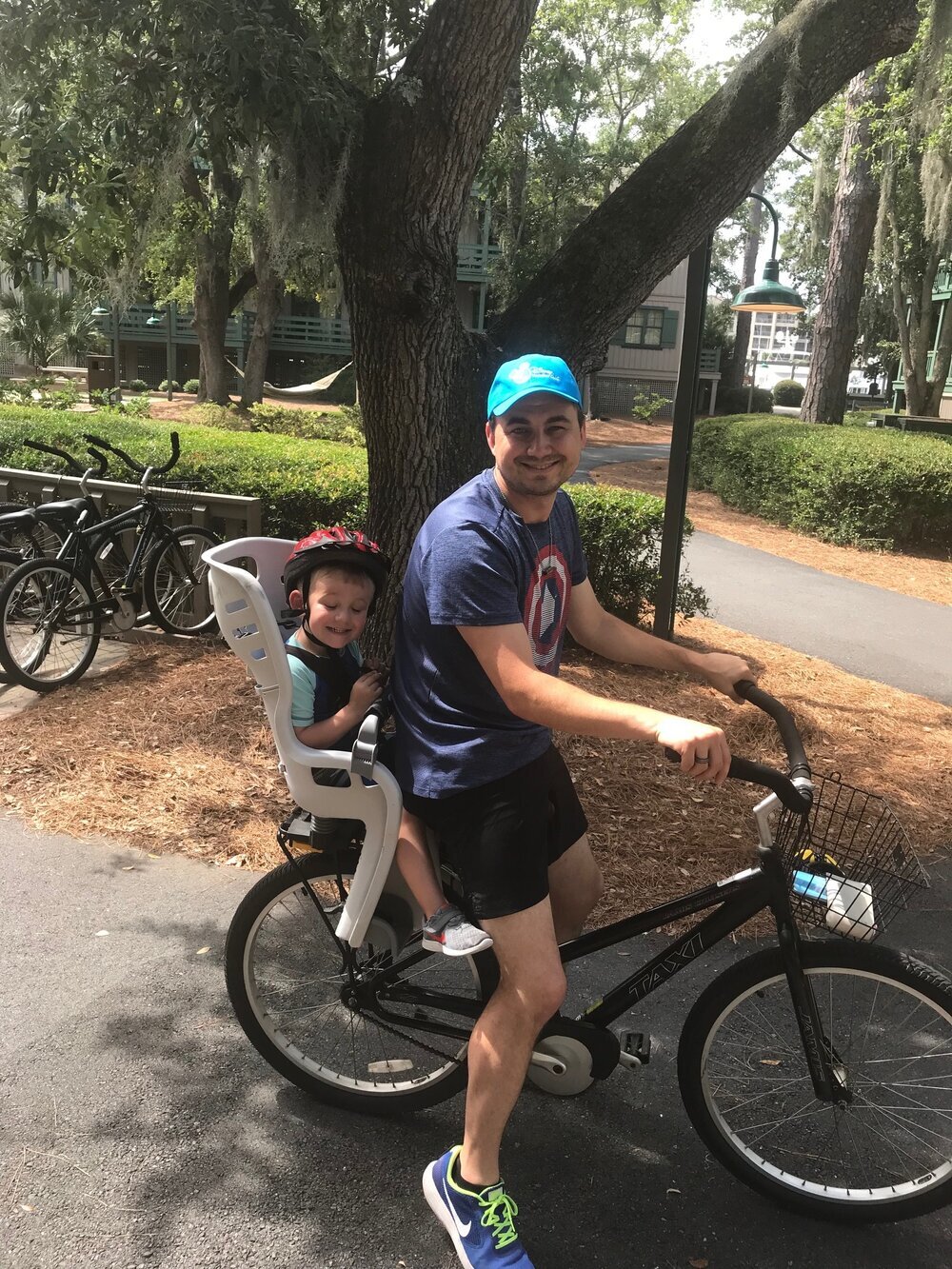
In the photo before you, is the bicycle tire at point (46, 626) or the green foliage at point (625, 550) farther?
the green foliage at point (625, 550)

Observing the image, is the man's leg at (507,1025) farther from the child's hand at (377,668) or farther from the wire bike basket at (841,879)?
the child's hand at (377,668)

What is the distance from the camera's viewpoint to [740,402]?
37.4 metres

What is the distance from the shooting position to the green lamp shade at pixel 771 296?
997 cm

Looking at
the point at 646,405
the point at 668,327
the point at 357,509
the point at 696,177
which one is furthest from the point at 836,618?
the point at 668,327

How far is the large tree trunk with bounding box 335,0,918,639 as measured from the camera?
4164mm

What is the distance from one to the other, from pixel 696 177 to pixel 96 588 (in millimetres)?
4221

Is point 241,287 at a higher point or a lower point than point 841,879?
higher

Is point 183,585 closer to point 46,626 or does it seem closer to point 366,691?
point 46,626

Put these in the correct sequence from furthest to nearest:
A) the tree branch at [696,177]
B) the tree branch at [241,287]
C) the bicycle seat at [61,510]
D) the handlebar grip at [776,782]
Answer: the tree branch at [241,287]
the bicycle seat at [61,510]
the tree branch at [696,177]
the handlebar grip at [776,782]

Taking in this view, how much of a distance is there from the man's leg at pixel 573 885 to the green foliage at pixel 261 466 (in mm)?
3515

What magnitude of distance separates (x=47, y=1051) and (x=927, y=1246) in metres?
2.36

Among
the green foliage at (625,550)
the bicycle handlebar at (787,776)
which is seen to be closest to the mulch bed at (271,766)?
the green foliage at (625,550)

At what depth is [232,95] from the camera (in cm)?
379

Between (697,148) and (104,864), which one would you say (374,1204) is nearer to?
(104,864)
